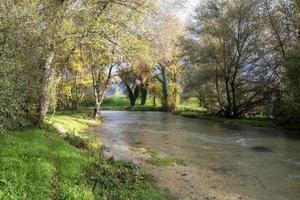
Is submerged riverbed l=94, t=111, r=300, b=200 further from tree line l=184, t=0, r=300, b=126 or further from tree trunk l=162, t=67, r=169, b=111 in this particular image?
tree trunk l=162, t=67, r=169, b=111

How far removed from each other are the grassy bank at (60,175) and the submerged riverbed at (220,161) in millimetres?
1615

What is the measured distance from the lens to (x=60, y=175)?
12133mm

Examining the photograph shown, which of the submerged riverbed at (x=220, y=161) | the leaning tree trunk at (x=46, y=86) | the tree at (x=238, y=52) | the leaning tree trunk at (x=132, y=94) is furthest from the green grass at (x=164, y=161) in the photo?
the leaning tree trunk at (x=132, y=94)

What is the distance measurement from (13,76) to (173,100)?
53.1m

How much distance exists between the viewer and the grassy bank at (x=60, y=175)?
10.4m

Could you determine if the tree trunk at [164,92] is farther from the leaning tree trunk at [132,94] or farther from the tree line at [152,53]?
the leaning tree trunk at [132,94]

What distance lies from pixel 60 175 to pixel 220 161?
10024 millimetres

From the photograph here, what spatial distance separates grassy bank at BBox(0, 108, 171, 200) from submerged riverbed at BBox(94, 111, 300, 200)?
5.30ft

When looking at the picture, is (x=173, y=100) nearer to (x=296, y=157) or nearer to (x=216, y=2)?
(x=216, y=2)

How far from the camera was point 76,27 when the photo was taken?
2184 centimetres

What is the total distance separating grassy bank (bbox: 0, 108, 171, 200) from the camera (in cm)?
1042

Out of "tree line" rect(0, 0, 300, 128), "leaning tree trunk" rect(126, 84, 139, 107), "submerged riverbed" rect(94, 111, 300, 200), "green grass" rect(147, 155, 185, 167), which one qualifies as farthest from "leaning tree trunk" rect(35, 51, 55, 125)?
"leaning tree trunk" rect(126, 84, 139, 107)

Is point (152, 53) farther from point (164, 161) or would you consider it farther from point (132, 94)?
point (132, 94)

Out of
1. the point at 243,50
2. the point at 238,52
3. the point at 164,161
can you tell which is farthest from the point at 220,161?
the point at 243,50
